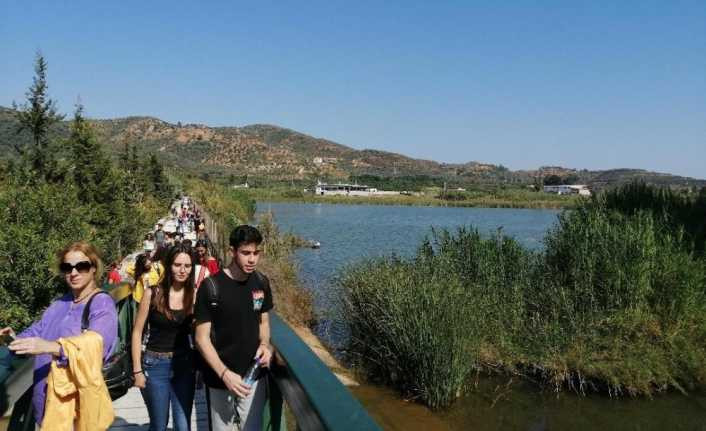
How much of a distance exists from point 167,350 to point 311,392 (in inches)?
69.1

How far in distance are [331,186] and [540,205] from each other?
48302 millimetres

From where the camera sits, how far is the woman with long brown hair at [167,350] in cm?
355

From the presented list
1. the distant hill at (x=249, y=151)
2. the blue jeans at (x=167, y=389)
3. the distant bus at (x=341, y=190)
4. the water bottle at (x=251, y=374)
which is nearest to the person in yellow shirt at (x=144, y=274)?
the blue jeans at (x=167, y=389)

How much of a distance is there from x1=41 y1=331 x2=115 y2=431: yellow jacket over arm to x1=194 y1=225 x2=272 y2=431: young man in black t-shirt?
45 cm

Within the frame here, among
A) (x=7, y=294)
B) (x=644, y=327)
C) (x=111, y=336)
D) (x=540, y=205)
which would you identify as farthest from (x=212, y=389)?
(x=540, y=205)

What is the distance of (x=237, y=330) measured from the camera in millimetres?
2826

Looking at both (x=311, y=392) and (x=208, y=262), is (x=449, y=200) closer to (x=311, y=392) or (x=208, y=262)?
(x=208, y=262)

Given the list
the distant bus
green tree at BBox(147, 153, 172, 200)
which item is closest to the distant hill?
the distant bus

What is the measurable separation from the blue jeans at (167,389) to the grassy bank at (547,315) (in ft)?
20.0

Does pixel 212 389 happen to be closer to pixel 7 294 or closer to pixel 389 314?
pixel 7 294

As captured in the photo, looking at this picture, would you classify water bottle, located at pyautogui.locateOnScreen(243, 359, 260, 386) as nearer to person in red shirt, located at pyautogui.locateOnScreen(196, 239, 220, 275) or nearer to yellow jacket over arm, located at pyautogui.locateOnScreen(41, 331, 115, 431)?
yellow jacket over arm, located at pyautogui.locateOnScreen(41, 331, 115, 431)

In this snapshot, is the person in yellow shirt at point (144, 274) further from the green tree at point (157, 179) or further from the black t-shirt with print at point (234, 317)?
the green tree at point (157, 179)

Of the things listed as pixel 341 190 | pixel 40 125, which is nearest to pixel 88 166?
pixel 40 125

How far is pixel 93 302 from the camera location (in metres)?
2.68
